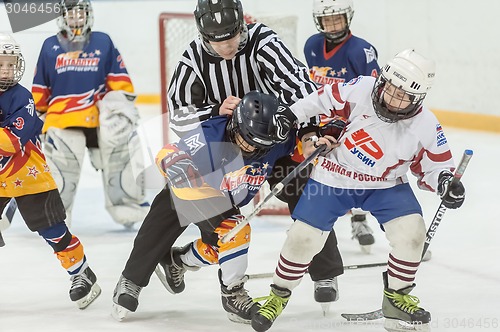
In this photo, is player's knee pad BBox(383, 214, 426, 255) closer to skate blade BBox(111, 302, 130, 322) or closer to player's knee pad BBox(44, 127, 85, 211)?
skate blade BBox(111, 302, 130, 322)

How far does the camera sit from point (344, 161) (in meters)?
2.74

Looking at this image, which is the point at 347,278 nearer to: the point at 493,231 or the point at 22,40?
the point at 493,231

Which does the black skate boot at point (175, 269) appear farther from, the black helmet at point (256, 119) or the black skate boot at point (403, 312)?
the black skate boot at point (403, 312)

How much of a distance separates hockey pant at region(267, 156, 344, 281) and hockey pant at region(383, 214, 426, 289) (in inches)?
15.2

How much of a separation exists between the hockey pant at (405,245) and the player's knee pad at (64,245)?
1.13 metres

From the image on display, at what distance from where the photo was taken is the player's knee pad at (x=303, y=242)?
2.71m

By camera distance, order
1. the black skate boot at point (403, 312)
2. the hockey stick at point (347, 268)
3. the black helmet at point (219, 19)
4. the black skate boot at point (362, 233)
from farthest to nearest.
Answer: the black skate boot at point (362, 233) → the hockey stick at point (347, 268) → the black helmet at point (219, 19) → the black skate boot at point (403, 312)

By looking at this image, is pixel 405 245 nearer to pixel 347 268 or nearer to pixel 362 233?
pixel 347 268

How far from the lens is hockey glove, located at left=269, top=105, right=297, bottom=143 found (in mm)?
2762

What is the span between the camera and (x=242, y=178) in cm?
293

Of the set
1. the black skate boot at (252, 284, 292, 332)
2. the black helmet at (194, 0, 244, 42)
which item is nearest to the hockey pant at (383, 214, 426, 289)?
the black skate boot at (252, 284, 292, 332)

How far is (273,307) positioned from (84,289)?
74 cm

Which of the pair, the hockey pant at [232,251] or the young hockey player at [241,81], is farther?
the young hockey player at [241,81]

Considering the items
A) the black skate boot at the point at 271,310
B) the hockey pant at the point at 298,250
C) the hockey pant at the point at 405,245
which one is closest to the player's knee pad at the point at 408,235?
the hockey pant at the point at 405,245
